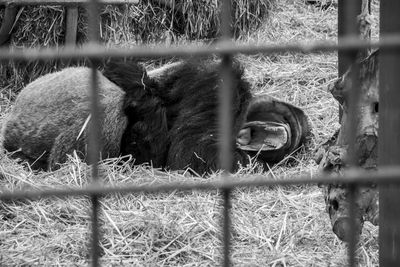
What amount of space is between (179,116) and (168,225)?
4.61 ft

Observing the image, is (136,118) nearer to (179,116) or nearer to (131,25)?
(179,116)

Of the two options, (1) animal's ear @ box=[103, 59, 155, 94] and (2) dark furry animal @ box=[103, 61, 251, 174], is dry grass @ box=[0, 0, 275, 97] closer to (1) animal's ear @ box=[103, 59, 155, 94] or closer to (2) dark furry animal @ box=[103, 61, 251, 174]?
(1) animal's ear @ box=[103, 59, 155, 94]

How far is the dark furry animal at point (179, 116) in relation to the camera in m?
4.75

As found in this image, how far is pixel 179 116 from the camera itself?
16.2 feet

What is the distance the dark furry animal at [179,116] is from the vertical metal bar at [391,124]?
2734mm

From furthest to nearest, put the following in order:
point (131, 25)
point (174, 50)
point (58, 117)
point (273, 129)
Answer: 1. point (131, 25)
2. point (58, 117)
3. point (273, 129)
4. point (174, 50)

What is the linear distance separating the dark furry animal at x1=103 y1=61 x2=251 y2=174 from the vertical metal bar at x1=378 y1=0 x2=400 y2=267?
8.97 ft

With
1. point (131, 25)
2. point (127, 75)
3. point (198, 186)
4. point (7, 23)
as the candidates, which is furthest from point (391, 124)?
point (131, 25)

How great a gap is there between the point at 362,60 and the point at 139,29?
402 centimetres

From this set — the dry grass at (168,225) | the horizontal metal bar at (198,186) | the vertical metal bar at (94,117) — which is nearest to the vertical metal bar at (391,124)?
the horizontal metal bar at (198,186)

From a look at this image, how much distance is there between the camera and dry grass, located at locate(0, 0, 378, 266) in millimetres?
3383

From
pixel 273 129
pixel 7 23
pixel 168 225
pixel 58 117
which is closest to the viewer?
pixel 168 225

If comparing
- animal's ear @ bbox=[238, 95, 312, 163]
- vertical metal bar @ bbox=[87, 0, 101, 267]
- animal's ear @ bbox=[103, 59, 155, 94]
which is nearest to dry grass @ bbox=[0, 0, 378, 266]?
animal's ear @ bbox=[238, 95, 312, 163]

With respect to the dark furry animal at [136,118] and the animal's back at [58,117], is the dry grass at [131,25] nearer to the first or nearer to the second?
the animal's back at [58,117]
